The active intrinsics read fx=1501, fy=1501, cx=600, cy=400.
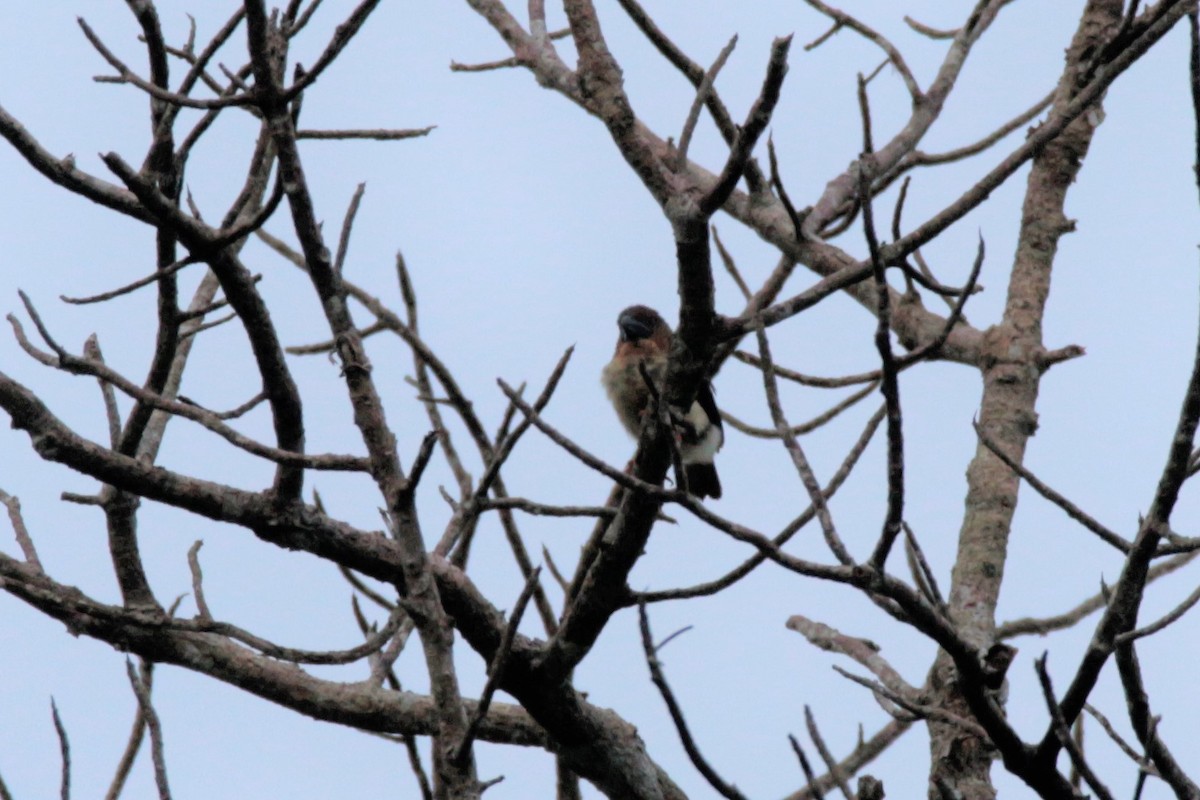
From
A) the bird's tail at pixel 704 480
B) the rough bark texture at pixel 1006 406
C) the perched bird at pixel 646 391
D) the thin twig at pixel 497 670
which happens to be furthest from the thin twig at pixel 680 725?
the bird's tail at pixel 704 480

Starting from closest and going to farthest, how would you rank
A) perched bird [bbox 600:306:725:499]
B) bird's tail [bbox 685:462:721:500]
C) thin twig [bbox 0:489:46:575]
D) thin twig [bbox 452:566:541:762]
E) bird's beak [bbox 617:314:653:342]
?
thin twig [bbox 452:566:541:762] < thin twig [bbox 0:489:46:575] < perched bird [bbox 600:306:725:499] < bird's tail [bbox 685:462:721:500] < bird's beak [bbox 617:314:653:342]

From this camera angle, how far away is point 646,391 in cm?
587

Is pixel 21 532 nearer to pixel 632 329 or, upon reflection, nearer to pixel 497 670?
pixel 497 670

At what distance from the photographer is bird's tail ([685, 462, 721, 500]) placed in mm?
6340

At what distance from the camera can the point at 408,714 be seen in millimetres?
3531

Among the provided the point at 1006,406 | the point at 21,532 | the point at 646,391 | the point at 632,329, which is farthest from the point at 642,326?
the point at 21,532

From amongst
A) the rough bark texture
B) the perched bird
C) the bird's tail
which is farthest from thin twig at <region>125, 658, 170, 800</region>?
the bird's tail

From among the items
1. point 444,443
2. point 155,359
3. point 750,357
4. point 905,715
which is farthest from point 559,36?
point 905,715

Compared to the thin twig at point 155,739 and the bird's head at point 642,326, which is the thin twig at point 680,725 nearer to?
the thin twig at point 155,739

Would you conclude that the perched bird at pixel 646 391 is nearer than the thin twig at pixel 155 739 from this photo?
No

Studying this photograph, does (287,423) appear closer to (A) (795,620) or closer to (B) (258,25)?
(B) (258,25)

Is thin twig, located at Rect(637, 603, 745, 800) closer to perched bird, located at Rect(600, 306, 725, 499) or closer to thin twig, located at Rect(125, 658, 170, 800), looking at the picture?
thin twig, located at Rect(125, 658, 170, 800)

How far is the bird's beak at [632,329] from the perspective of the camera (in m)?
6.46

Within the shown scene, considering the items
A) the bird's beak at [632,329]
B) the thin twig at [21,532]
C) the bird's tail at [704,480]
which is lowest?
the thin twig at [21,532]
